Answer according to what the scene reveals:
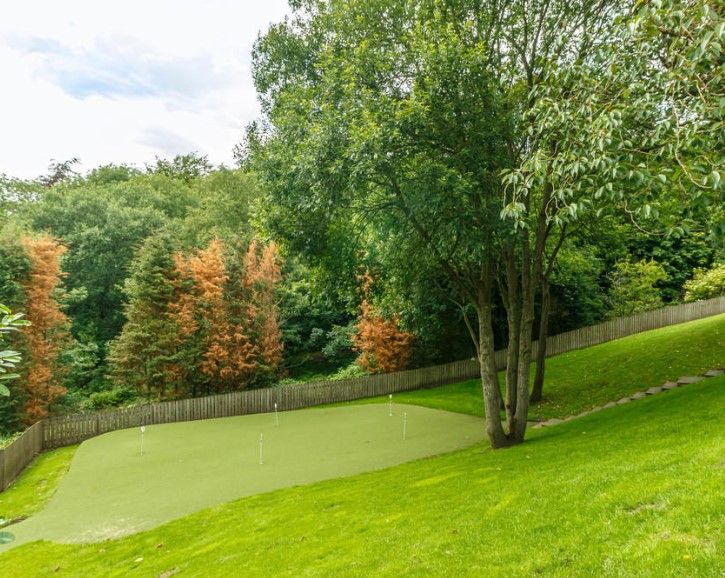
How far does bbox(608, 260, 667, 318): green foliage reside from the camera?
24.3 metres

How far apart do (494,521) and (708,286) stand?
81.3 feet

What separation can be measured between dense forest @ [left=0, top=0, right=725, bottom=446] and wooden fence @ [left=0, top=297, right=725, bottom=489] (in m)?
1.30

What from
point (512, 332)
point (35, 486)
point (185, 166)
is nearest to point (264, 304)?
point (35, 486)

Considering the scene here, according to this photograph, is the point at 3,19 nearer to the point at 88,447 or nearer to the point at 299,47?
the point at 299,47

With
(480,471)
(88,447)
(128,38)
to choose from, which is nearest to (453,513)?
(480,471)

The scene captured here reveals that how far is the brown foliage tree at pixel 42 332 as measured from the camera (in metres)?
16.8

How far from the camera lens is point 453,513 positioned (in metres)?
5.80

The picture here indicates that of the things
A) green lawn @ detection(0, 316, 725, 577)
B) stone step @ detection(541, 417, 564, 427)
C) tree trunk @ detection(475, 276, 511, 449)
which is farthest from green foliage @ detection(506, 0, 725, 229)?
stone step @ detection(541, 417, 564, 427)

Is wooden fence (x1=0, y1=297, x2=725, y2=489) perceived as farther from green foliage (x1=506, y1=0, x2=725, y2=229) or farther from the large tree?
green foliage (x1=506, y1=0, x2=725, y2=229)

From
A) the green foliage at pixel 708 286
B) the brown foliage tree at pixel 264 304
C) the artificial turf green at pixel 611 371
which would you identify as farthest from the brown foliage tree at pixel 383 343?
the green foliage at pixel 708 286

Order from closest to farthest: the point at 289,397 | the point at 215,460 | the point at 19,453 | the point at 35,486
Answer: the point at 35,486 → the point at 215,460 → the point at 19,453 → the point at 289,397

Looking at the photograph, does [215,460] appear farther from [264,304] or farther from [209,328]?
[264,304]

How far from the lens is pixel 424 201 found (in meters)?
8.03

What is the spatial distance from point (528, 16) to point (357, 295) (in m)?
7.76
